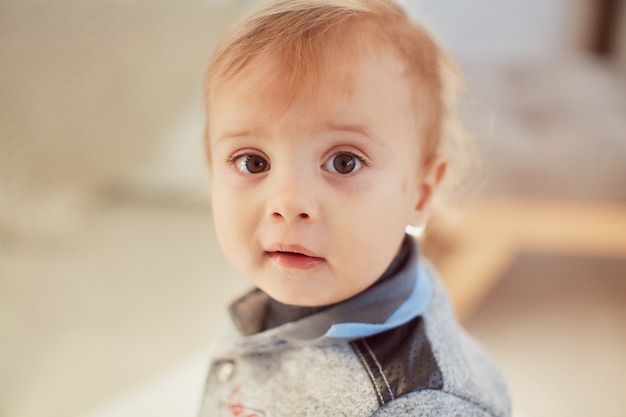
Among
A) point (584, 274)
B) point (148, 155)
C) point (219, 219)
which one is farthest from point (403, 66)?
point (584, 274)

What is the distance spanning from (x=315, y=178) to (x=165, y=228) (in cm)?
91

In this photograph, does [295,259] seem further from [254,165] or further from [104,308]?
[104,308]

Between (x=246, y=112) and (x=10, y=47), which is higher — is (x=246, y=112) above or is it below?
below

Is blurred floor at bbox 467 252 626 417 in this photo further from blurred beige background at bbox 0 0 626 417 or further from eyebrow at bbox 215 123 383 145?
eyebrow at bbox 215 123 383 145

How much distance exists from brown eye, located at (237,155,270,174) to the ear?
0.55 feet

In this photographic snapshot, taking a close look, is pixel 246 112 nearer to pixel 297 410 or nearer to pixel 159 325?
pixel 297 410

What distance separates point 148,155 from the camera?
1.39 meters

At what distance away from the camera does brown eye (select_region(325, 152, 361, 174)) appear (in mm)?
553

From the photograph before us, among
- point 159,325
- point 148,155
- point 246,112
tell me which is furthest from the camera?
point 148,155

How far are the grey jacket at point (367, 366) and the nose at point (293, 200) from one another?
112mm

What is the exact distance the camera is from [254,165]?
1.89 ft

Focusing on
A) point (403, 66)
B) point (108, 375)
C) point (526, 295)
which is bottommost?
point (108, 375)

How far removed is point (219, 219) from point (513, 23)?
227 centimetres

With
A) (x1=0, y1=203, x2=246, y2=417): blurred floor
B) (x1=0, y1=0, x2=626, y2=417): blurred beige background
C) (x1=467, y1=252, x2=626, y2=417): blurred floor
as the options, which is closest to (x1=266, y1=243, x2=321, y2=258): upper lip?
(x1=0, y1=0, x2=626, y2=417): blurred beige background
